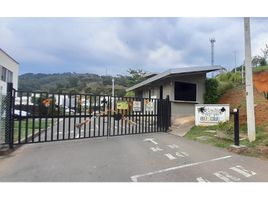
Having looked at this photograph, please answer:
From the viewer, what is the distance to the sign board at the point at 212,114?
14.6m

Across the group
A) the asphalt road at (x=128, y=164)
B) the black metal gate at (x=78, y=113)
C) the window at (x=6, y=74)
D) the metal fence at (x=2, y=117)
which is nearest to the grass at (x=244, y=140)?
the asphalt road at (x=128, y=164)

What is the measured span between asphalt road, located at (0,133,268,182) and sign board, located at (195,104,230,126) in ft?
16.1

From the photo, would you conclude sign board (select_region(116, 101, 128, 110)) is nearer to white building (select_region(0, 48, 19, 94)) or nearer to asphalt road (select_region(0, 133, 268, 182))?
asphalt road (select_region(0, 133, 268, 182))

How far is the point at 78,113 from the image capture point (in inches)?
447

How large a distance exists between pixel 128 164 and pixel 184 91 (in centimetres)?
1373

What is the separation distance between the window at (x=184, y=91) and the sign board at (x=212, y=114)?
446cm

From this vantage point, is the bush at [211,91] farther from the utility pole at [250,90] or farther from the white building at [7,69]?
the white building at [7,69]

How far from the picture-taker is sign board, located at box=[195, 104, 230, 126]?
14.6 m

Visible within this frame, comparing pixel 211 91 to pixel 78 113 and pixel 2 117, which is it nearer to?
pixel 78 113

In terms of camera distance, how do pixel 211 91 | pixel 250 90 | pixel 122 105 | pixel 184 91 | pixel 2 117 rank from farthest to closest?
pixel 211 91 < pixel 184 91 < pixel 122 105 < pixel 250 90 < pixel 2 117

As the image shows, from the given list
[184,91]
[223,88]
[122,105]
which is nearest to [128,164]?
[122,105]

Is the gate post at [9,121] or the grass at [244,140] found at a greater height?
the gate post at [9,121]

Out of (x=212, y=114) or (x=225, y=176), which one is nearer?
(x=225, y=176)

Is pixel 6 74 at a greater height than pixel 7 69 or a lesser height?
lesser
